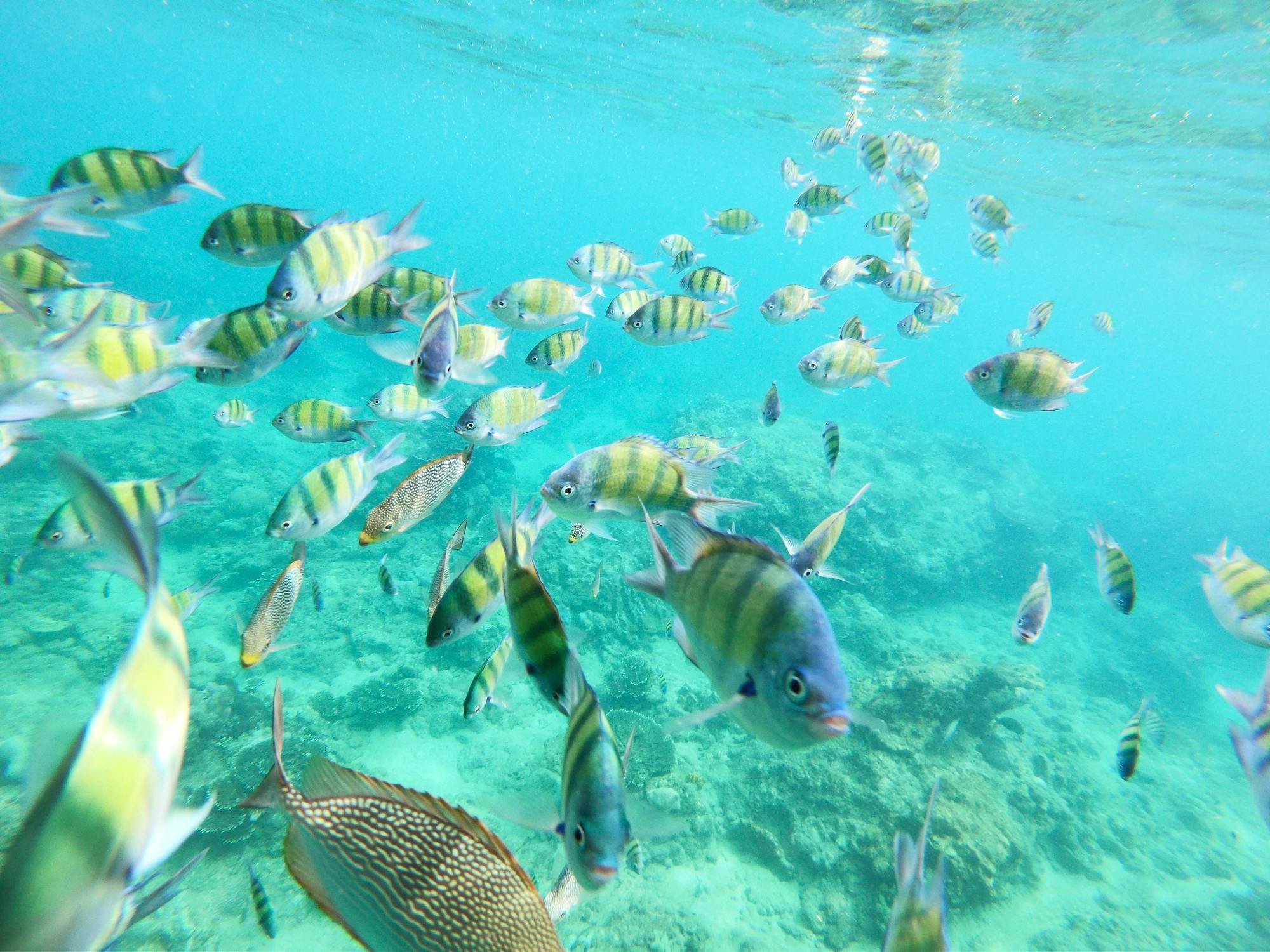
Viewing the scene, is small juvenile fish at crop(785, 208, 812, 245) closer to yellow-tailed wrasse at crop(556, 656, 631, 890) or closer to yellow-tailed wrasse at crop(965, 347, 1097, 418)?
yellow-tailed wrasse at crop(965, 347, 1097, 418)

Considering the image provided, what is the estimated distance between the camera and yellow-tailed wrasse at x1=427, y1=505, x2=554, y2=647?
252cm

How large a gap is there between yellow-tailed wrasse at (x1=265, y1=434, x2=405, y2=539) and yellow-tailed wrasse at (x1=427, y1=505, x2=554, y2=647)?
1193mm

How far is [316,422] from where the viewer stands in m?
4.02

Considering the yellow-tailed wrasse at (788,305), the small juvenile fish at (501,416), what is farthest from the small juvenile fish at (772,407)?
the small juvenile fish at (501,416)

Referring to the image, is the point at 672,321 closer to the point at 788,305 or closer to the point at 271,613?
the point at 788,305

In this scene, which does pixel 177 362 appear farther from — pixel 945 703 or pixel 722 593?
pixel 945 703

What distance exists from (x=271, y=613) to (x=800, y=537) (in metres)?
12.2

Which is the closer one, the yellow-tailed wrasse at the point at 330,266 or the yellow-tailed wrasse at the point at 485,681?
the yellow-tailed wrasse at the point at 330,266

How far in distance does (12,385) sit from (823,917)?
8236mm

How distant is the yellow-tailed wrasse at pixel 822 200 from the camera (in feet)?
21.4

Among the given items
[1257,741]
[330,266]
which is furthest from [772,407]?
[330,266]

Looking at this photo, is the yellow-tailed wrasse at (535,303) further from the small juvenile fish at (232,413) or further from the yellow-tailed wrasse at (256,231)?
the small juvenile fish at (232,413)

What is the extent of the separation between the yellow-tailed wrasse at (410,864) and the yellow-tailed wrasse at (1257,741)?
114 inches

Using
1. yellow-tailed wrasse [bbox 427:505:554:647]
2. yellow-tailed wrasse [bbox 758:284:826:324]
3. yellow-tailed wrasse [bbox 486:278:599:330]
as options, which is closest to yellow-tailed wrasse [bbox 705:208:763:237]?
yellow-tailed wrasse [bbox 758:284:826:324]
